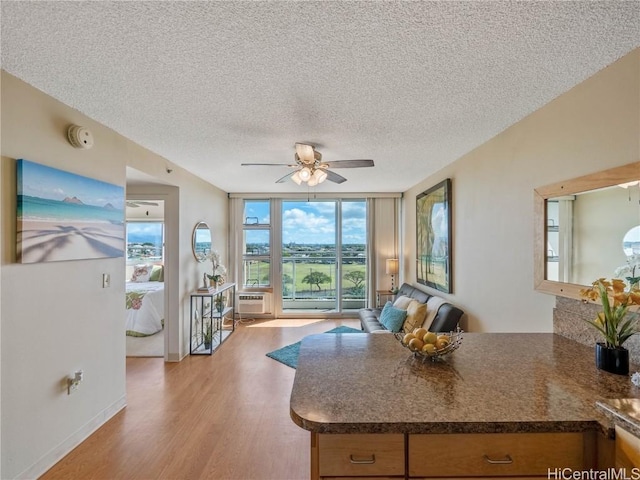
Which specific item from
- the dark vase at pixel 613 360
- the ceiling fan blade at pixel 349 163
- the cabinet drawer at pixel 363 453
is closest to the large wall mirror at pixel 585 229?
the dark vase at pixel 613 360

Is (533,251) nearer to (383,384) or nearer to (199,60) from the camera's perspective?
(383,384)

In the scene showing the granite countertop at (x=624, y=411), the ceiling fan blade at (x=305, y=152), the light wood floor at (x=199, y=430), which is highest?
the ceiling fan blade at (x=305, y=152)

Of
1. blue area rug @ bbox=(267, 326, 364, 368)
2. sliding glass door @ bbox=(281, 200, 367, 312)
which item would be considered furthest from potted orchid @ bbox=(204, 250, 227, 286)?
sliding glass door @ bbox=(281, 200, 367, 312)

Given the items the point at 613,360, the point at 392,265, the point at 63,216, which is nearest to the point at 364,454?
the point at 613,360

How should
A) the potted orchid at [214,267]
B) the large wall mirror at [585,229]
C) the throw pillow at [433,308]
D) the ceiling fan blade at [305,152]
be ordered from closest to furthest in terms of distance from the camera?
the large wall mirror at [585,229], the ceiling fan blade at [305,152], the throw pillow at [433,308], the potted orchid at [214,267]

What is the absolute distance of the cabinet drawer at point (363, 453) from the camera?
38.9 inches

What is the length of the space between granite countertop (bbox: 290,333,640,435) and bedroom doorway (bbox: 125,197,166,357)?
9.95 feet

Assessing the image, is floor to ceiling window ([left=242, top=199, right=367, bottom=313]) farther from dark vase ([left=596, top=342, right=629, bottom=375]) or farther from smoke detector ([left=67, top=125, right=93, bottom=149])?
dark vase ([left=596, top=342, right=629, bottom=375])

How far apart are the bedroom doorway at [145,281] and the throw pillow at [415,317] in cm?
296

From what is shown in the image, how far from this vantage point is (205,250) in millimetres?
4523

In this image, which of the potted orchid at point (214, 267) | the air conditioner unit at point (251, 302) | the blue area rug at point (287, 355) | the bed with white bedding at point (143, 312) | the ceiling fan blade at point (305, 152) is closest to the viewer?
the ceiling fan blade at point (305, 152)

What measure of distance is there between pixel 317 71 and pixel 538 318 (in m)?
2.14

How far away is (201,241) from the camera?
440 cm

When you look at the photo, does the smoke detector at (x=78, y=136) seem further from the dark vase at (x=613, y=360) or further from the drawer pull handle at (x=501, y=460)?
the dark vase at (x=613, y=360)
